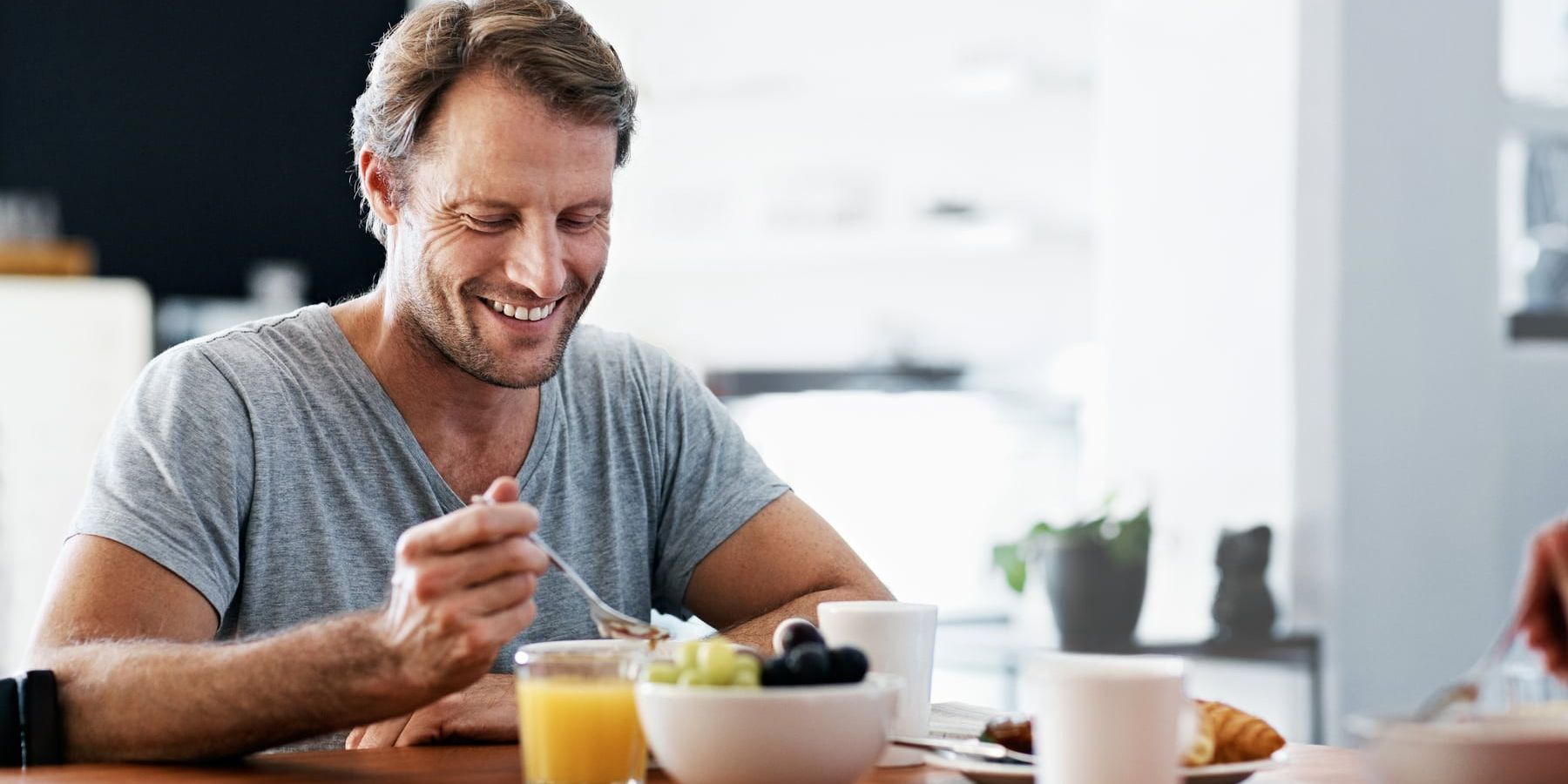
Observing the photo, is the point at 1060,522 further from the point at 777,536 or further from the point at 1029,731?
the point at 1029,731

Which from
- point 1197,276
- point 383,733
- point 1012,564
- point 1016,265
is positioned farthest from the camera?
point 1016,265

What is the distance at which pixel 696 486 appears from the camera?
2.07 m

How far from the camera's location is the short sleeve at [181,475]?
1.61 meters

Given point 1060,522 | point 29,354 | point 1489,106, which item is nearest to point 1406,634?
point 1060,522

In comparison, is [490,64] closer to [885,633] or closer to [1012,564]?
[885,633]

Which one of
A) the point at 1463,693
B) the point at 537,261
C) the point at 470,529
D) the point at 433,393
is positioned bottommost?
the point at 1463,693

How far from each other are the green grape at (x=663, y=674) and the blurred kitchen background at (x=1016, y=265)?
1.95m

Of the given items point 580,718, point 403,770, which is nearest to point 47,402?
point 403,770

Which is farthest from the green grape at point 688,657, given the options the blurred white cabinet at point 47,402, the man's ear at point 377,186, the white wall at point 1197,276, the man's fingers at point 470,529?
the blurred white cabinet at point 47,402

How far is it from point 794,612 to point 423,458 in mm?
432

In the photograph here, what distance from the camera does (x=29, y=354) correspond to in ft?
15.1

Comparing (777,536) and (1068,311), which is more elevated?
(1068,311)

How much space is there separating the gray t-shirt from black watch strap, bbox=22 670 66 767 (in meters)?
0.17

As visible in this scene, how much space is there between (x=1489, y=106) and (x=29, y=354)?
3.64 m
